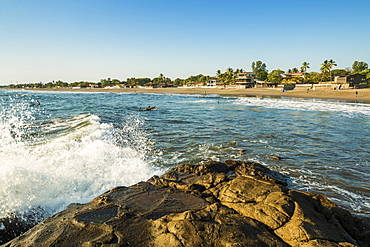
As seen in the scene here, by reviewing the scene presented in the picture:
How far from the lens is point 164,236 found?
2.74 metres

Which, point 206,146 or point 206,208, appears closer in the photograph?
point 206,208

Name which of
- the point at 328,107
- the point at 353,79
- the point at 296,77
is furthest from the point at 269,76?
the point at 328,107

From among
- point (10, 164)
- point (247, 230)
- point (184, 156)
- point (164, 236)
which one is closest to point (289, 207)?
point (247, 230)

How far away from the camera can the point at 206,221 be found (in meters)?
2.99

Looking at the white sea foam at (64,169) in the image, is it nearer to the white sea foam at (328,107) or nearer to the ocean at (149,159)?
the ocean at (149,159)

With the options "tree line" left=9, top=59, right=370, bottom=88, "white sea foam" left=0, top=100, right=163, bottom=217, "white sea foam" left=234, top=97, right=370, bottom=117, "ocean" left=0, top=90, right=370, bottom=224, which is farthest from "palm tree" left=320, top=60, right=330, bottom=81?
"white sea foam" left=0, top=100, right=163, bottom=217

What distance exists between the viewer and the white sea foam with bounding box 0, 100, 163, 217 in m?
5.19

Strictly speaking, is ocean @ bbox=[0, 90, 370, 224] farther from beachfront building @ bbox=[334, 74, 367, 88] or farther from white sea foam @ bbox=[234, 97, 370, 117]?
beachfront building @ bbox=[334, 74, 367, 88]

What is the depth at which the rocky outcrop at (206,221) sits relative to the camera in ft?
8.93

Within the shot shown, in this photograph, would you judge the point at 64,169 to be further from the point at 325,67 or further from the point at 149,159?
the point at 325,67

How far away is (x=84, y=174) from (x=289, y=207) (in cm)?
610

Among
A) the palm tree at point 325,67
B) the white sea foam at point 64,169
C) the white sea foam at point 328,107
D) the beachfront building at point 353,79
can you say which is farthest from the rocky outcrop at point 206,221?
the palm tree at point 325,67

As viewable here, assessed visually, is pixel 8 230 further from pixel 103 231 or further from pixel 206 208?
pixel 206 208

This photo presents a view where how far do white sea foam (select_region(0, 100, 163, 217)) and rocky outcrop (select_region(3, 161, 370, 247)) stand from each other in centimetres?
204
